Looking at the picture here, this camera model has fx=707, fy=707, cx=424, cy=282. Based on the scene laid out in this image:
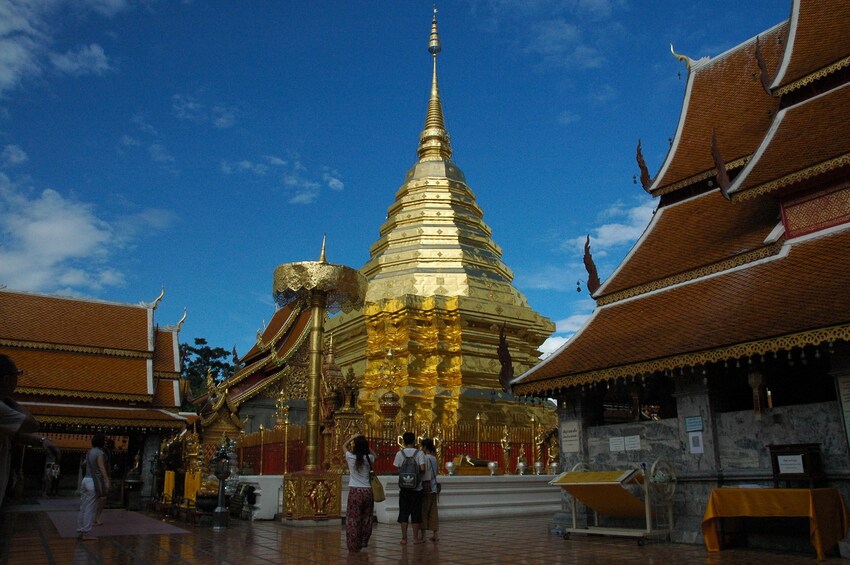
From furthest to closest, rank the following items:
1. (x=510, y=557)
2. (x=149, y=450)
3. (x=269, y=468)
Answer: (x=149, y=450), (x=269, y=468), (x=510, y=557)

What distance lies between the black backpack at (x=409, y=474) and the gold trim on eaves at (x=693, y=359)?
2.42m

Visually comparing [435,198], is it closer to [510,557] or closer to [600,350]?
[600,350]

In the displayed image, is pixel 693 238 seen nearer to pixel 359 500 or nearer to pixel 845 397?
pixel 845 397

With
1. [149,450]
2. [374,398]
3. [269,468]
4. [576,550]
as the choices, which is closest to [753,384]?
[576,550]

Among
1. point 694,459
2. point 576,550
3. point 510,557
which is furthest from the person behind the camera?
point 694,459

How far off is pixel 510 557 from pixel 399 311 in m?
13.5

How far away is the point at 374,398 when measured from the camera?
65.4 feet

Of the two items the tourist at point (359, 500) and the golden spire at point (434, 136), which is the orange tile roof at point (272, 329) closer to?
the golden spire at point (434, 136)

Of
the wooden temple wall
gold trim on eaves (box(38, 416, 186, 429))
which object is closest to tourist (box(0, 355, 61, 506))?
the wooden temple wall

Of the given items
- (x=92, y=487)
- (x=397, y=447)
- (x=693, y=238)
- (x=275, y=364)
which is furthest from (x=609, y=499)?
(x=275, y=364)

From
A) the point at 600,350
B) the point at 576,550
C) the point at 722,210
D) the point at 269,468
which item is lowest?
the point at 576,550

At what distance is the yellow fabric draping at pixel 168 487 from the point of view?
14.7 m

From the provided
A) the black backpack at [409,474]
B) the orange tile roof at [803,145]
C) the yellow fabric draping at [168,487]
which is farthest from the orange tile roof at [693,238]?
the yellow fabric draping at [168,487]

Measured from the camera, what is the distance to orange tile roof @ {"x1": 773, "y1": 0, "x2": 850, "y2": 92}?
952 centimetres
